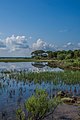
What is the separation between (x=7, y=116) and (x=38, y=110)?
299cm

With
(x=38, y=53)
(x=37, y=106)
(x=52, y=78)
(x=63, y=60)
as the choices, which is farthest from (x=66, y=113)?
(x=38, y=53)

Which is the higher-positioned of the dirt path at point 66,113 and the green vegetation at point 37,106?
the green vegetation at point 37,106

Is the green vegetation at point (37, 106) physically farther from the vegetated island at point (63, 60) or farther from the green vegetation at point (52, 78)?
the vegetated island at point (63, 60)

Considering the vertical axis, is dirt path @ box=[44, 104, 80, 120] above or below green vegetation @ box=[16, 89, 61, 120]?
below

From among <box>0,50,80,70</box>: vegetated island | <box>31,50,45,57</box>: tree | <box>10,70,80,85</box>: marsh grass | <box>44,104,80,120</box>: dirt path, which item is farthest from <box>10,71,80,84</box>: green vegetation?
<box>31,50,45,57</box>: tree

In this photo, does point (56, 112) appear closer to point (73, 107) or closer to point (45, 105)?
point (73, 107)

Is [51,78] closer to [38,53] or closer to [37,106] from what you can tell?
[37,106]

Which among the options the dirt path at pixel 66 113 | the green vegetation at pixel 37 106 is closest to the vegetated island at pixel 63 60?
the dirt path at pixel 66 113

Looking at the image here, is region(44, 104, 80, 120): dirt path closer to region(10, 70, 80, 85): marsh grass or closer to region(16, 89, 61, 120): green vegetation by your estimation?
region(16, 89, 61, 120): green vegetation

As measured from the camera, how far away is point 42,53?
175m

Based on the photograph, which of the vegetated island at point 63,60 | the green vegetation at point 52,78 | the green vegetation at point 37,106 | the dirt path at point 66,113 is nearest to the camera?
the green vegetation at point 37,106

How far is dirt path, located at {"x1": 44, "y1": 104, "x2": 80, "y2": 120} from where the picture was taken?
49.1ft

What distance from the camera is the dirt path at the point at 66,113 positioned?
15.0m

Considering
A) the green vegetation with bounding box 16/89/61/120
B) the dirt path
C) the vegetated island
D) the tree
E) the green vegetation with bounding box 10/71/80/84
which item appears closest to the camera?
the green vegetation with bounding box 16/89/61/120
